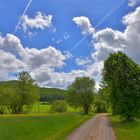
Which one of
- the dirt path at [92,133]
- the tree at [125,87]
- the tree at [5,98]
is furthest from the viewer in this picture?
the tree at [5,98]

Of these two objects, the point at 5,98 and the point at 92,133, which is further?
the point at 5,98

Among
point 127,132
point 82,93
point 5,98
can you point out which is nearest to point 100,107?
point 82,93

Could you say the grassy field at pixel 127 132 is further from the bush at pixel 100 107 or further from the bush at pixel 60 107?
the bush at pixel 100 107

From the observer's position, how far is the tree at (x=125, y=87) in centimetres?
7156

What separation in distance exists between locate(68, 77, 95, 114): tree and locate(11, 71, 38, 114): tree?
3064 centimetres

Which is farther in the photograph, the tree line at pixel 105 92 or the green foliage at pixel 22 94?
the green foliage at pixel 22 94

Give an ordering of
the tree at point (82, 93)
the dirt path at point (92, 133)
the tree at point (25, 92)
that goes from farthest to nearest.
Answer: the tree at point (82, 93) → the tree at point (25, 92) → the dirt path at point (92, 133)

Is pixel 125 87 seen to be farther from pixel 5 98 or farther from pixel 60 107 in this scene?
pixel 60 107

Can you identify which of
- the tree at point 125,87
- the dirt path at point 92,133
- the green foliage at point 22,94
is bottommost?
the dirt path at point 92,133

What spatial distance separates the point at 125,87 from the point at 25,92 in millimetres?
51999

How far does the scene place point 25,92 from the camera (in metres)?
120

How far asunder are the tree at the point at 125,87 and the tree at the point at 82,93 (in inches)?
2897

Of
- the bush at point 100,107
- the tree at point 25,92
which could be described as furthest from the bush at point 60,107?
the tree at point 25,92

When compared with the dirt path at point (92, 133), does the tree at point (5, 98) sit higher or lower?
higher
